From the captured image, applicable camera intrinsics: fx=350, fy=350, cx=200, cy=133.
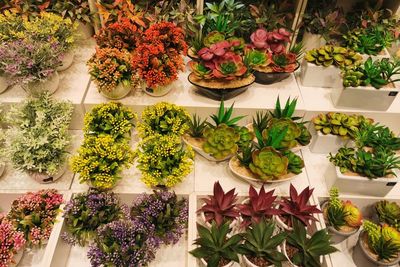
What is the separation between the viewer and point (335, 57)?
224 centimetres

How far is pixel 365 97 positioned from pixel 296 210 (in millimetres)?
921

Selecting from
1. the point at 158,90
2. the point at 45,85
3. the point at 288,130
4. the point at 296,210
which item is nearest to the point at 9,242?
the point at 45,85

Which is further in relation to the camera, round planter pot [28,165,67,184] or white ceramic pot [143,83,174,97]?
white ceramic pot [143,83,174,97]

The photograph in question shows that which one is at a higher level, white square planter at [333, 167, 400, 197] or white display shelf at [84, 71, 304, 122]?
white display shelf at [84, 71, 304, 122]

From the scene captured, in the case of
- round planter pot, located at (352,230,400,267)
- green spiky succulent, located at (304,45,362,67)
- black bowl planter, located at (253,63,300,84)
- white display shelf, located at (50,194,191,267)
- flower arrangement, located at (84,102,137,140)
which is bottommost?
white display shelf, located at (50,194,191,267)

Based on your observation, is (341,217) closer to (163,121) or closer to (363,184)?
(363,184)

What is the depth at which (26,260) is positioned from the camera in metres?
1.75

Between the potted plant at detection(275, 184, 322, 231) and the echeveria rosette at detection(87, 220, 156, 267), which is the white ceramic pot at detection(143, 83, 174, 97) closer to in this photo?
the echeveria rosette at detection(87, 220, 156, 267)

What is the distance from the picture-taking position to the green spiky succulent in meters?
2.24

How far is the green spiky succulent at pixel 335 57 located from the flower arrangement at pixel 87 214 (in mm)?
1541

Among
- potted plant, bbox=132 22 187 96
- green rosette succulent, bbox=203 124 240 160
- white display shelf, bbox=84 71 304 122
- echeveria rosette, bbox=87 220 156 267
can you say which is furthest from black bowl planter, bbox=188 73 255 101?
echeveria rosette, bbox=87 220 156 267

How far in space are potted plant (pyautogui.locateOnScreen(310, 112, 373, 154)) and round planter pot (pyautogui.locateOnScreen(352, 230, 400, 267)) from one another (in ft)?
1.80

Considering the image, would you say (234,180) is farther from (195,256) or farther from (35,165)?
(35,165)

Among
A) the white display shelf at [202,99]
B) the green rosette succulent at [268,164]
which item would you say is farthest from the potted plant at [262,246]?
the white display shelf at [202,99]
